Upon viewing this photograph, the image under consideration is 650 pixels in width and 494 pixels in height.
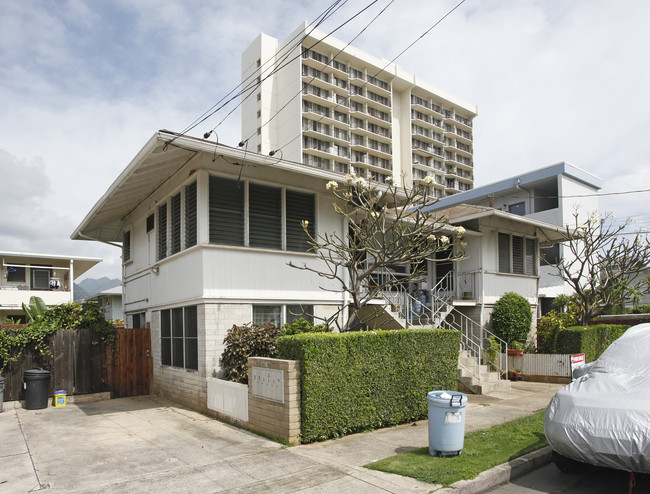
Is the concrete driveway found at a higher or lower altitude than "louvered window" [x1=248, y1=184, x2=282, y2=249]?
lower

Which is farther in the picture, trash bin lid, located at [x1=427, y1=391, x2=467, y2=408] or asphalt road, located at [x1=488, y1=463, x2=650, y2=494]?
trash bin lid, located at [x1=427, y1=391, x2=467, y2=408]

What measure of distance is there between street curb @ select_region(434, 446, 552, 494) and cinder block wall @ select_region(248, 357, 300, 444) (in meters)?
2.80

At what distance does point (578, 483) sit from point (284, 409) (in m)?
4.11

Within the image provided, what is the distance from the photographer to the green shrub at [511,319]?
16422mm

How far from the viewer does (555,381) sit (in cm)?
1482

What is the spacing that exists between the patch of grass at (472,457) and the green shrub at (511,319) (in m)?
8.22

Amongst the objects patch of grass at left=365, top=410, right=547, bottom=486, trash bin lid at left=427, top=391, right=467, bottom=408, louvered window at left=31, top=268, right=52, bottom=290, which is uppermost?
louvered window at left=31, top=268, right=52, bottom=290

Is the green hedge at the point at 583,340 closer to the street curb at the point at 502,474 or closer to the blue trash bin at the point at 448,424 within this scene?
the street curb at the point at 502,474

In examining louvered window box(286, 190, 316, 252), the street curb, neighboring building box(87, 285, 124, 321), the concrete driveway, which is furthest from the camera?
neighboring building box(87, 285, 124, 321)

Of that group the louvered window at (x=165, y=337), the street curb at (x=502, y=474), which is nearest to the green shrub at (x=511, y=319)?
the street curb at (x=502, y=474)

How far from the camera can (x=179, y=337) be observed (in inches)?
471

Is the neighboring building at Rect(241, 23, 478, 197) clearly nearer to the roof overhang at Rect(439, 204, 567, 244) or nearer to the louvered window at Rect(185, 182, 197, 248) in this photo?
the roof overhang at Rect(439, 204, 567, 244)

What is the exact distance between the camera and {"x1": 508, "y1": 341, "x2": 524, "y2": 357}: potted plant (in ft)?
51.3

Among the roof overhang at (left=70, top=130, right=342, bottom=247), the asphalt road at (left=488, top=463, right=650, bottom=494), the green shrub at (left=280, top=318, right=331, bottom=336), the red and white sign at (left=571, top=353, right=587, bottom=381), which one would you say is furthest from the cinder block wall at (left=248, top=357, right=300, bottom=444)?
the red and white sign at (left=571, top=353, right=587, bottom=381)
